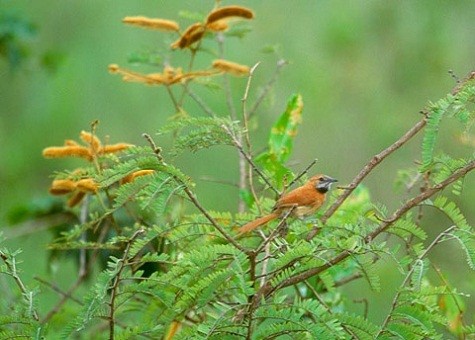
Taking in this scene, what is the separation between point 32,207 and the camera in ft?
10.8

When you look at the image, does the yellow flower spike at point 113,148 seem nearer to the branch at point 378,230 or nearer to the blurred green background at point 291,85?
the branch at point 378,230

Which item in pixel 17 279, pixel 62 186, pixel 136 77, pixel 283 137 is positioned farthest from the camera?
pixel 136 77

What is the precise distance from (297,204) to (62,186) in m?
0.54

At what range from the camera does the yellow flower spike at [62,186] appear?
226 cm

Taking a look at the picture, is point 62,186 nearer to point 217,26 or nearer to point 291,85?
point 217,26

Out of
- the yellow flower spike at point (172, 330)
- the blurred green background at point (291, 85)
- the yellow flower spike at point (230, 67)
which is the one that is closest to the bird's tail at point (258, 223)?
the yellow flower spike at point (172, 330)

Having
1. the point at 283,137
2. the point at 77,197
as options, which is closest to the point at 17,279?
the point at 77,197

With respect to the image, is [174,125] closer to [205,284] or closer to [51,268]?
[205,284]

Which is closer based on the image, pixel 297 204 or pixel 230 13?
pixel 297 204

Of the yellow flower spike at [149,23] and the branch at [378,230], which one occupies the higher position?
the yellow flower spike at [149,23]

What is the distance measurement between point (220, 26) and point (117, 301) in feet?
3.37

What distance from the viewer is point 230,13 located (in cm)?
253

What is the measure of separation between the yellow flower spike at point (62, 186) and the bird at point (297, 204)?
412mm

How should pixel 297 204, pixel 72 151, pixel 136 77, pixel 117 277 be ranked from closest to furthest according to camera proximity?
pixel 117 277 < pixel 297 204 < pixel 72 151 < pixel 136 77
